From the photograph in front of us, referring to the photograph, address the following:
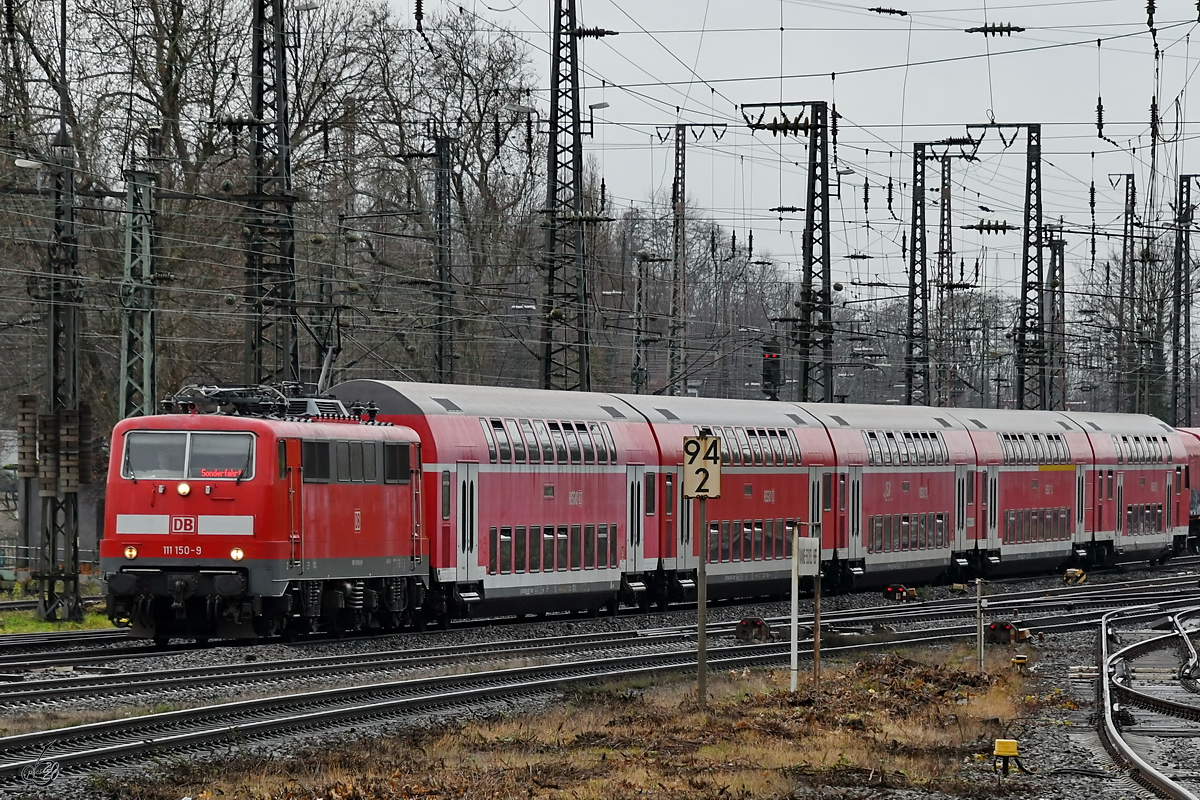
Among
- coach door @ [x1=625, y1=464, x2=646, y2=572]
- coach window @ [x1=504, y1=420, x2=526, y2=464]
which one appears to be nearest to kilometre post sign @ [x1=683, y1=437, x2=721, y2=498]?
coach window @ [x1=504, y1=420, x2=526, y2=464]

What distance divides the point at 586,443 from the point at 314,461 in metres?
8.16

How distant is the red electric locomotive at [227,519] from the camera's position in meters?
24.6

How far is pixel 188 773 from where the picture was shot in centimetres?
1397

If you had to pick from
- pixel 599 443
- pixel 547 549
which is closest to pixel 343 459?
pixel 547 549

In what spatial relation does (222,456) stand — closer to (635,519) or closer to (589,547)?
(589,547)

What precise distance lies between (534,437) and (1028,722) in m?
14.2

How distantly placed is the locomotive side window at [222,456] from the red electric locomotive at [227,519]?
0.01 meters

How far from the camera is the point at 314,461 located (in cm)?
2570

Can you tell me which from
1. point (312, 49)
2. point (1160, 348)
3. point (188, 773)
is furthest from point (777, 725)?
point (1160, 348)

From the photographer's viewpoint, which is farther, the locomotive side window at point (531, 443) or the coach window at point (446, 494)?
the locomotive side window at point (531, 443)

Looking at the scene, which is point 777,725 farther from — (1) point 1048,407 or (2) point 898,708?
(1) point 1048,407

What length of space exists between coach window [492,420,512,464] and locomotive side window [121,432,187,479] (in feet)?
21.9

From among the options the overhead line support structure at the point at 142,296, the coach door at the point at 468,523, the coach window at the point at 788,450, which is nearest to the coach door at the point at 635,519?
the coach door at the point at 468,523

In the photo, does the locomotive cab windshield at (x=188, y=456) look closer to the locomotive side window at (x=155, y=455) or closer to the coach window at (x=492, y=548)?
the locomotive side window at (x=155, y=455)
